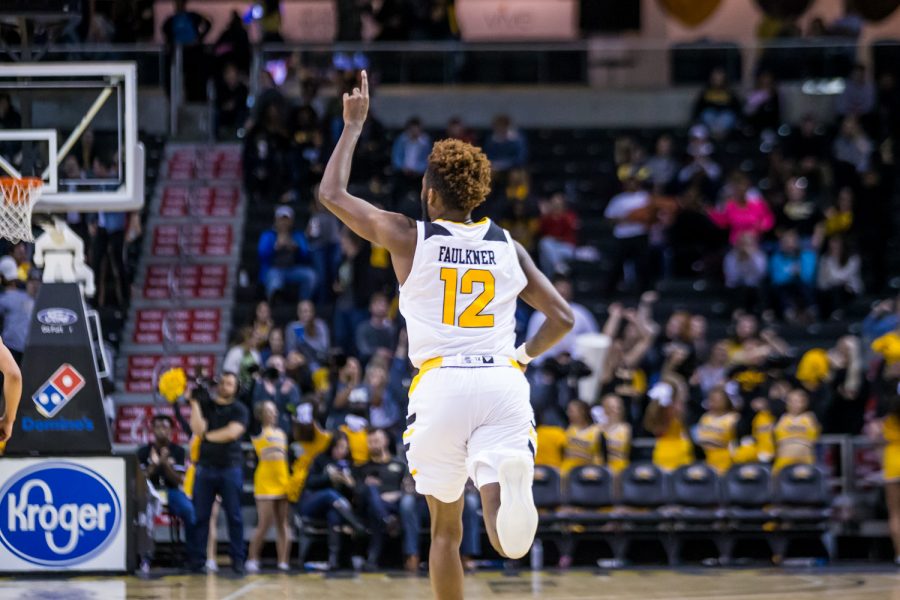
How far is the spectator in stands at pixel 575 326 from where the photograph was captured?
54.0ft

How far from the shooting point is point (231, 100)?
21.0m

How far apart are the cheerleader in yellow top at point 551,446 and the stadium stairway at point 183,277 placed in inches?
183

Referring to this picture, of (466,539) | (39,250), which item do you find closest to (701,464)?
(466,539)

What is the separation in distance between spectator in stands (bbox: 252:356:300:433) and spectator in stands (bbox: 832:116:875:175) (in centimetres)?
891

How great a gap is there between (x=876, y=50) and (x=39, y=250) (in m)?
14.0

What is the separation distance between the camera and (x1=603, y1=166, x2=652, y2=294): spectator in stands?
18781mm

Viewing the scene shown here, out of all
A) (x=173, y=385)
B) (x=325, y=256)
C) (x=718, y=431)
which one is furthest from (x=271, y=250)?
(x=718, y=431)

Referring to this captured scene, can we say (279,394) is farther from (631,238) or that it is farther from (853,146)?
(853,146)

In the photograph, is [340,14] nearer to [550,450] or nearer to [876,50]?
[876,50]

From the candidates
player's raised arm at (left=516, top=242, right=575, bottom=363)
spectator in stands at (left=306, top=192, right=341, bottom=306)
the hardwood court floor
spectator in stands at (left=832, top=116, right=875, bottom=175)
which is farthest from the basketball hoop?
spectator in stands at (left=832, top=116, right=875, bottom=175)

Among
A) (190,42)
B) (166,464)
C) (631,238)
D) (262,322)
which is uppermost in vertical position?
(190,42)

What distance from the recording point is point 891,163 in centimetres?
2031

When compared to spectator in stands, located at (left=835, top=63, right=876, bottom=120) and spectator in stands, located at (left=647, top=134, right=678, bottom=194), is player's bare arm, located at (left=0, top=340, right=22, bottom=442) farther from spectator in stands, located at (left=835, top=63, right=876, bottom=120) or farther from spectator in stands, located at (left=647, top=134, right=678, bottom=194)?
spectator in stands, located at (left=835, top=63, right=876, bottom=120)

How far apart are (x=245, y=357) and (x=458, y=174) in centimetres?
956
